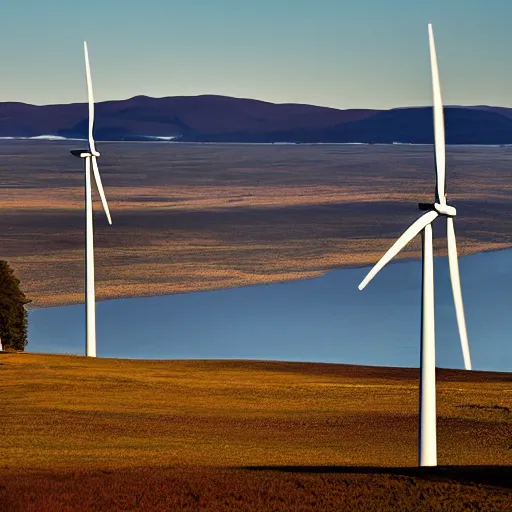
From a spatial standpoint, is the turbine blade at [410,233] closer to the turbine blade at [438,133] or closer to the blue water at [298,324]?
the turbine blade at [438,133]

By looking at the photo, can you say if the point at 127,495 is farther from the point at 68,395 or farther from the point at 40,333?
the point at 40,333

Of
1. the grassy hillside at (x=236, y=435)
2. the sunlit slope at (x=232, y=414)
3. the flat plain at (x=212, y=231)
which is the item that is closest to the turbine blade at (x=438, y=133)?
the grassy hillside at (x=236, y=435)

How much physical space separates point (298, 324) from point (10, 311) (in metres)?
17.5

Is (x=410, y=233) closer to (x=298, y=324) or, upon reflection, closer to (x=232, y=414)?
(x=232, y=414)

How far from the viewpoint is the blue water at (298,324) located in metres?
63.4

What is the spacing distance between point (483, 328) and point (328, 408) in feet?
109

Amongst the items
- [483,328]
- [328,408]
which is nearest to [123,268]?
[483,328]

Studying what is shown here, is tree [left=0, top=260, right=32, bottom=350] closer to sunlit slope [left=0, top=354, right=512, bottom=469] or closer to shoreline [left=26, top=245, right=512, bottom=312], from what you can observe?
sunlit slope [left=0, top=354, right=512, bottom=469]

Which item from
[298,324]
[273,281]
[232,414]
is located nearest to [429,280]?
[232,414]

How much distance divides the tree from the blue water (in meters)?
2.80

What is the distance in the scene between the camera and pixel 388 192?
169625 millimetres

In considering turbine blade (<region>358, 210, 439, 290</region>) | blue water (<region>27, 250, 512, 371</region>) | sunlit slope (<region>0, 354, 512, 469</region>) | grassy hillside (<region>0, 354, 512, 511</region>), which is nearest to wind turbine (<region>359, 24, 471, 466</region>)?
turbine blade (<region>358, 210, 439, 290</region>)

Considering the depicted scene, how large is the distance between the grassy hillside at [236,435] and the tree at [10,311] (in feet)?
35.9

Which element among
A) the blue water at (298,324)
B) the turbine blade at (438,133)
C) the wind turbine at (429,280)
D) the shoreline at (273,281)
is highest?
the turbine blade at (438,133)
